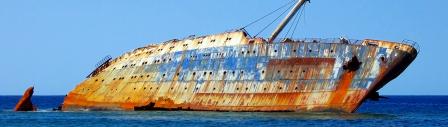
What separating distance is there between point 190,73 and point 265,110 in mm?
7032

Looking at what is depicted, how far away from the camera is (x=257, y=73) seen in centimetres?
4984

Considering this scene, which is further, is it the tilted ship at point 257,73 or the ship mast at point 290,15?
the ship mast at point 290,15

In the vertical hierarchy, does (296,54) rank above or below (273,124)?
above

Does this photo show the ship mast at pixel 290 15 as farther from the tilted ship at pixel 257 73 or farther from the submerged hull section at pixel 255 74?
the submerged hull section at pixel 255 74

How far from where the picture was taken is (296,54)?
4819 centimetres

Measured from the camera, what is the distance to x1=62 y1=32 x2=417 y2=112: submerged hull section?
4659 centimetres

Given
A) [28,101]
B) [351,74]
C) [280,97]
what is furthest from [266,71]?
[28,101]

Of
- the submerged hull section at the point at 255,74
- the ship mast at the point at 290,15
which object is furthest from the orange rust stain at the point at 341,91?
the ship mast at the point at 290,15

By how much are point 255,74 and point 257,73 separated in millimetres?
154

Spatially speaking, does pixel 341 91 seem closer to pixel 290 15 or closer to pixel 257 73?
pixel 257 73

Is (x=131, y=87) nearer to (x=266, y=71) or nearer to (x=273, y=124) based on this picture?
(x=266, y=71)

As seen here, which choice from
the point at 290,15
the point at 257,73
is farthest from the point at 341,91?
the point at 290,15

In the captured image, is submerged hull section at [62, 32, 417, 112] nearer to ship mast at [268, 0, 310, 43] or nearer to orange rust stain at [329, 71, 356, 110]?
orange rust stain at [329, 71, 356, 110]

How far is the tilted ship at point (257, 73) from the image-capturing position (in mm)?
46594
